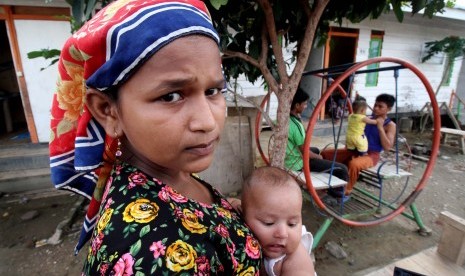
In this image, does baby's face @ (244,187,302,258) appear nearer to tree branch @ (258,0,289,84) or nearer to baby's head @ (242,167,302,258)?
baby's head @ (242,167,302,258)

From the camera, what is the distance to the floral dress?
596 millimetres

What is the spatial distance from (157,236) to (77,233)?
3.38m

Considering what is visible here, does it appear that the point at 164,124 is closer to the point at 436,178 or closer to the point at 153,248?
the point at 153,248

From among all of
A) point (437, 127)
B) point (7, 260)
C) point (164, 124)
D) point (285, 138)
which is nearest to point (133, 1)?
point (164, 124)

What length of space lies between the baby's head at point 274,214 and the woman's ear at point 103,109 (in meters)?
0.70

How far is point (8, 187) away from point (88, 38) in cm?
499

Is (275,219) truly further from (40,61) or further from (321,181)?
(40,61)

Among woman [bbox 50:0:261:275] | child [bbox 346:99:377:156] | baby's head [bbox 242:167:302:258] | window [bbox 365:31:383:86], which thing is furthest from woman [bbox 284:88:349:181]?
window [bbox 365:31:383:86]

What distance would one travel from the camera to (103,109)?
76cm

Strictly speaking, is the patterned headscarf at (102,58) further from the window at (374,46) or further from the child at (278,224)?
the window at (374,46)

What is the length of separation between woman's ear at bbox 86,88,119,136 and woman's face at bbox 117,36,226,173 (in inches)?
1.0

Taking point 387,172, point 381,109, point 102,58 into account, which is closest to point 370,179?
point 387,172

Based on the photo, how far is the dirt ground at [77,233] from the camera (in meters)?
2.87

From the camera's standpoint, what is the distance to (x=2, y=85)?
7.70 meters
